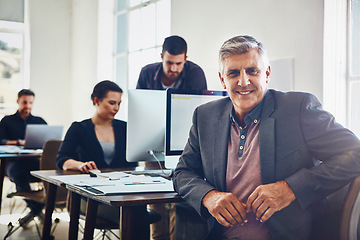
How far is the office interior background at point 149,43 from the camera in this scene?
3.32 metres

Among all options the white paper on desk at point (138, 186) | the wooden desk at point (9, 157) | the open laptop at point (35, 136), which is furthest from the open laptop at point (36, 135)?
the white paper on desk at point (138, 186)

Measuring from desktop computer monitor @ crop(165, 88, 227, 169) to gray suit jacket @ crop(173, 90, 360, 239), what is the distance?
54 cm

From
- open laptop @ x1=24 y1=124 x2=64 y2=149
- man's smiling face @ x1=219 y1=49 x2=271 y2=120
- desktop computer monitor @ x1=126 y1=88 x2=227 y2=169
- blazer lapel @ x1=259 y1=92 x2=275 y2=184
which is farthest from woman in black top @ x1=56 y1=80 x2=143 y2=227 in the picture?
open laptop @ x1=24 y1=124 x2=64 y2=149

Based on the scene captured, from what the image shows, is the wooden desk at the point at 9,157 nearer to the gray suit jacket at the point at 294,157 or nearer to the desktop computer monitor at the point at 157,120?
the desktop computer monitor at the point at 157,120

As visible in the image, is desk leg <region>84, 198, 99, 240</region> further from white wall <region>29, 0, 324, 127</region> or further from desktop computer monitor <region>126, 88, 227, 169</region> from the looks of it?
white wall <region>29, 0, 324, 127</region>

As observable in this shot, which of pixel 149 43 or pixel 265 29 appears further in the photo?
pixel 149 43

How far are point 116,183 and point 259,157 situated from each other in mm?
791

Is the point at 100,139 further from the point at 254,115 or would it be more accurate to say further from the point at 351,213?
the point at 351,213

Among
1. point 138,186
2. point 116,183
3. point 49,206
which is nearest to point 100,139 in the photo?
point 49,206

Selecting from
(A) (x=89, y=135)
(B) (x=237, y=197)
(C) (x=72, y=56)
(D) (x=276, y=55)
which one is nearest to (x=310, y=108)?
(B) (x=237, y=197)

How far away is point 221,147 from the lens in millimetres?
1749

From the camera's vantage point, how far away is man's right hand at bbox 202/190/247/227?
1533mm

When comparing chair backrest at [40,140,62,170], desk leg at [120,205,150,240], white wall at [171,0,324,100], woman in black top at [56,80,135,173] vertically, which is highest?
white wall at [171,0,324,100]

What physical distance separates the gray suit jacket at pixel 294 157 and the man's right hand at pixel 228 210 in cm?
9
